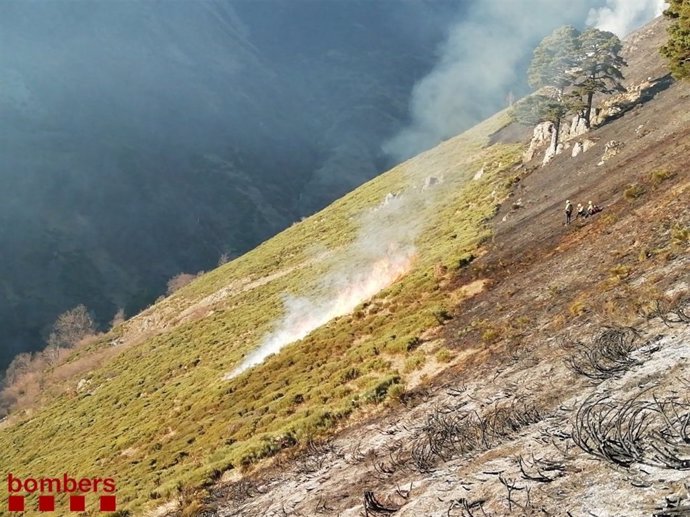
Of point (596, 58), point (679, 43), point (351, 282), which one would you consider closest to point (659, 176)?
point (679, 43)

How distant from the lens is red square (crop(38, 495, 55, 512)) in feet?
98.6

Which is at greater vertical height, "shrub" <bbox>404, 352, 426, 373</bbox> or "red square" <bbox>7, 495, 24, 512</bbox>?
"red square" <bbox>7, 495, 24, 512</bbox>

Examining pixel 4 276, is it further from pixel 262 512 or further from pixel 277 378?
pixel 262 512

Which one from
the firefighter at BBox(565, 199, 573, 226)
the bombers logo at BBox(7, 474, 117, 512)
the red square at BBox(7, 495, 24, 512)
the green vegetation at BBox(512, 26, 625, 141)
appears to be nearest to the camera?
the bombers logo at BBox(7, 474, 117, 512)

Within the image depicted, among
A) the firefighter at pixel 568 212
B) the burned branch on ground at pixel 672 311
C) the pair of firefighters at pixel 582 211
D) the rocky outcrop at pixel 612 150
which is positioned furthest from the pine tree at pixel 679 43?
the burned branch on ground at pixel 672 311

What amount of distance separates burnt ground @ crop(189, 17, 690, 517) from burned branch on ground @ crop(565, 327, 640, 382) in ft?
0.15

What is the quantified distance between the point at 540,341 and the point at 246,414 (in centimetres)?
1672

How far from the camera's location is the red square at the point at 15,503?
112 feet

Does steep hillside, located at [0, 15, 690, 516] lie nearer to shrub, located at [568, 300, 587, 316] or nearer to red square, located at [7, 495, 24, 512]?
shrub, located at [568, 300, 587, 316]

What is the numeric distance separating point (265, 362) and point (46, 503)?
15846 millimetres

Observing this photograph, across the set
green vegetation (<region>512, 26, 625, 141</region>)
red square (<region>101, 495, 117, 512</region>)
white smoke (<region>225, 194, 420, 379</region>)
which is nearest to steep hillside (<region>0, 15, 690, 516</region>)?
white smoke (<region>225, 194, 420, 379</region>)

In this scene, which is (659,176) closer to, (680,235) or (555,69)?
(680,235)

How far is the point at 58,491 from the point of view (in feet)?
108

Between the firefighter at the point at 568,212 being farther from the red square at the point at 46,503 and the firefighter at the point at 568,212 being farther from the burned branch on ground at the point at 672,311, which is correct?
the red square at the point at 46,503
